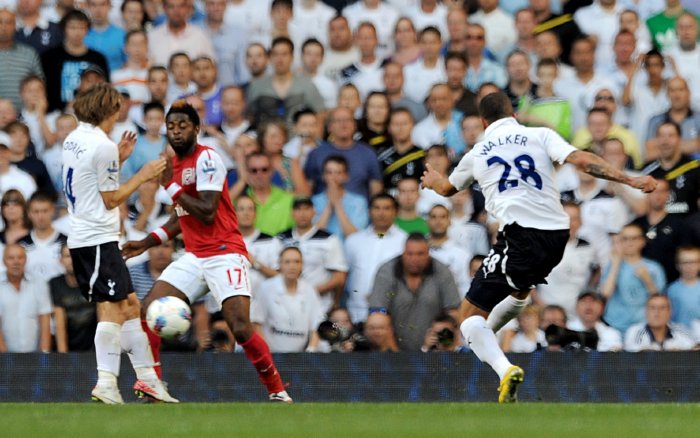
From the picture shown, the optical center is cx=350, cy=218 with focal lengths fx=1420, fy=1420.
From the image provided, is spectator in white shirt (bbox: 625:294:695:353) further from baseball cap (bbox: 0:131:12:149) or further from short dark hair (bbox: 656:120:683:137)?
baseball cap (bbox: 0:131:12:149)

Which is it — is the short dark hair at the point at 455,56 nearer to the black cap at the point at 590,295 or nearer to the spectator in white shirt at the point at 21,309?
the black cap at the point at 590,295

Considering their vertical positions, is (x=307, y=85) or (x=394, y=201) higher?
(x=307, y=85)

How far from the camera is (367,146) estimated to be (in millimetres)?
14906

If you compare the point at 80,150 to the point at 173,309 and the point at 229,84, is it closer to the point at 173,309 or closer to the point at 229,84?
the point at 173,309

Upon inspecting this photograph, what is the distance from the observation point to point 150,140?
15055 millimetres

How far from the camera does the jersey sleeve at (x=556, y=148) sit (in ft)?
32.6

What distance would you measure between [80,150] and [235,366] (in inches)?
129

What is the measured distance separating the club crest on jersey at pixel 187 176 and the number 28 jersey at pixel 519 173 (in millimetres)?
2062

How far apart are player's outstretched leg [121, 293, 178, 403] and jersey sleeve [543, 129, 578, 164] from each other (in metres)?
3.36

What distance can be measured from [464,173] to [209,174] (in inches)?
74.7

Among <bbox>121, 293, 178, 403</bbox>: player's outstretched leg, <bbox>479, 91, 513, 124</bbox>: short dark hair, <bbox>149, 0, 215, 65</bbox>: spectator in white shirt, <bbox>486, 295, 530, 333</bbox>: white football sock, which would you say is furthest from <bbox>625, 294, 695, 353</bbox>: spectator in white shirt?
<bbox>149, 0, 215, 65</bbox>: spectator in white shirt

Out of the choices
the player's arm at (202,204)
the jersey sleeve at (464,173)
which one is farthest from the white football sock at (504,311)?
the player's arm at (202,204)
